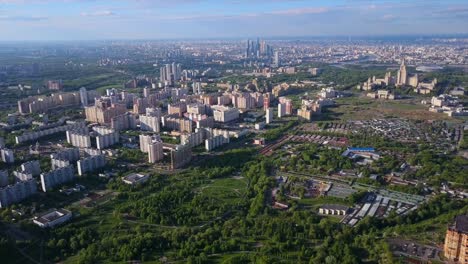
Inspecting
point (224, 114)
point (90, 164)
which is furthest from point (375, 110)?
point (90, 164)

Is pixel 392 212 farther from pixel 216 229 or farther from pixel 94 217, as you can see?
pixel 94 217

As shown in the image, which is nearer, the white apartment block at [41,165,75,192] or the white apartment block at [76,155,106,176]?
the white apartment block at [41,165,75,192]

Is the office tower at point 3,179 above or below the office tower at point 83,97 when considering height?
below

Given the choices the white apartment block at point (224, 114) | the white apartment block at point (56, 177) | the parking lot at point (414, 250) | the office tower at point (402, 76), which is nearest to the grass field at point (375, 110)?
the white apartment block at point (224, 114)

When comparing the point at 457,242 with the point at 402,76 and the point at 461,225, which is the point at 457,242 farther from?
the point at 402,76

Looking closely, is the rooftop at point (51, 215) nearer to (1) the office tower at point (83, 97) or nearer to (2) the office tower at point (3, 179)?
(2) the office tower at point (3, 179)

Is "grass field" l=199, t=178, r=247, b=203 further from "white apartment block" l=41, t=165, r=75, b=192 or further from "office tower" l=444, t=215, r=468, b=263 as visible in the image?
"office tower" l=444, t=215, r=468, b=263

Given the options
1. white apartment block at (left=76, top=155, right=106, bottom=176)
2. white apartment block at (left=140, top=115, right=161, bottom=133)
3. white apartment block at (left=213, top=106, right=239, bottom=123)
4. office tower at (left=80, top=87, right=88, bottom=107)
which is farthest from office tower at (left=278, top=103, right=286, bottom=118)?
office tower at (left=80, top=87, right=88, bottom=107)

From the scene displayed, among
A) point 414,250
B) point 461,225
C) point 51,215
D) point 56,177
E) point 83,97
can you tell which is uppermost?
point 83,97
